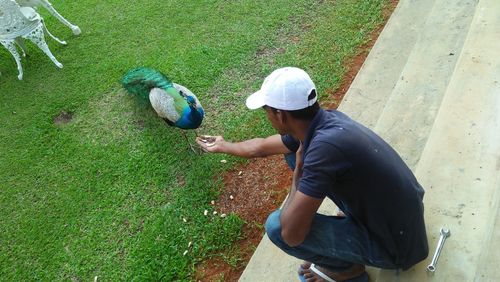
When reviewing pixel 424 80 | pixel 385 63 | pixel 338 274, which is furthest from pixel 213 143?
pixel 385 63

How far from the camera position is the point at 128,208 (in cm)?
374

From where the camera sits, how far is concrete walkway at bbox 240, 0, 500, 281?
2383 mm

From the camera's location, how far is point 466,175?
8.74ft

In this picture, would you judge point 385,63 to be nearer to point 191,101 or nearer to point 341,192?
point 191,101

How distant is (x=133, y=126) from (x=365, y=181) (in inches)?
122

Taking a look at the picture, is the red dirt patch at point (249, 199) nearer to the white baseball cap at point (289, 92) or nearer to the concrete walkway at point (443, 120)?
the concrete walkway at point (443, 120)

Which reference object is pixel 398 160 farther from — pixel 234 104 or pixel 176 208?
pixel 234 104

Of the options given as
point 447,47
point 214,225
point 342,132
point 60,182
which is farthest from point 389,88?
point 60,182

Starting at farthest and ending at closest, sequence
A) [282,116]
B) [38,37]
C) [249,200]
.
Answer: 1. [38,37]
2. [249,200]
3. [282,116]

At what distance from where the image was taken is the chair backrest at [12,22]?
4941mm

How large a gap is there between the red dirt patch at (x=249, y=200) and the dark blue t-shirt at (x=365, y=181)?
4.20 ft

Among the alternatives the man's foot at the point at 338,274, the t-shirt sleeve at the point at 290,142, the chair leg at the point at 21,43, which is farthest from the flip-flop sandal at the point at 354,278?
the chair leg at the point at 21,43

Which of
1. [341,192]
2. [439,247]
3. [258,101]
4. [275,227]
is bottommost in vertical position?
[439,247]

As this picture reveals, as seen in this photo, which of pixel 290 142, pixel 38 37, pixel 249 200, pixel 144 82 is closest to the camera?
pixel 290 142
